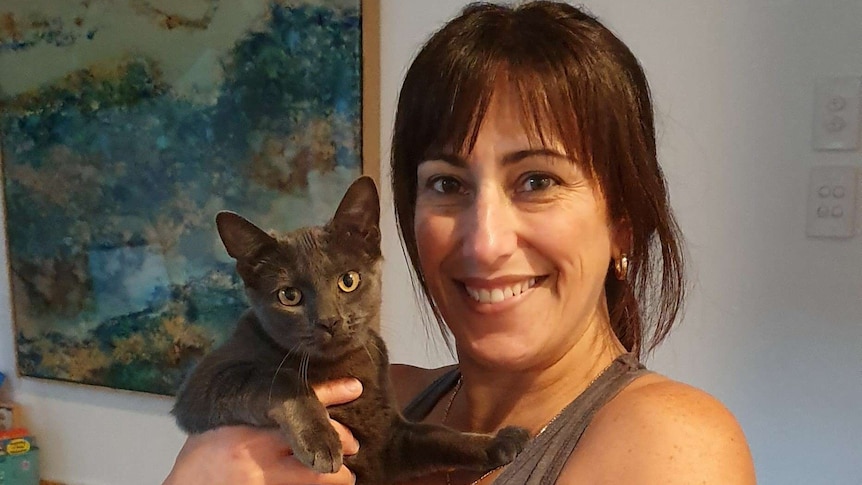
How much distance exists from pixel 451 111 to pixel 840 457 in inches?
A: 42.3

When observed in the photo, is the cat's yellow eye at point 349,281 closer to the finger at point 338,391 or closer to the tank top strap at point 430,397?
the finger at point 338,391

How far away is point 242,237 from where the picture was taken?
2.95 feet

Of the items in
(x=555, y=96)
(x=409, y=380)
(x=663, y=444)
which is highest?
(x=555, y=96)

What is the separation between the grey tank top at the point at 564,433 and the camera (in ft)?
2.54

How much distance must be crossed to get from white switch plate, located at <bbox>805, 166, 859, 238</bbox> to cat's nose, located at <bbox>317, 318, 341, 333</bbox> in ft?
3.22

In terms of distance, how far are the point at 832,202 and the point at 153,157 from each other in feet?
5.48

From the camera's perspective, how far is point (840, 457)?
136cm

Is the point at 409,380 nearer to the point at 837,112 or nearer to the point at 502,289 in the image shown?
the point at 502,289

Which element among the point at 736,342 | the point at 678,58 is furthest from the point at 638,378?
the point at 678,58

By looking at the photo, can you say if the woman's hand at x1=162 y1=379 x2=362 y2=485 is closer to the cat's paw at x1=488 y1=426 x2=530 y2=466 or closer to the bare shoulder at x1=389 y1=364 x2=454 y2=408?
the cat's paw at x1=488 y1=426 x2=530 y2=466

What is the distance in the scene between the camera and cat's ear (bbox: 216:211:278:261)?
894mm

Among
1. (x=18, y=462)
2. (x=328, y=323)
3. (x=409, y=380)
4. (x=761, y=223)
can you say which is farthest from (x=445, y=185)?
(x=18, y=462)

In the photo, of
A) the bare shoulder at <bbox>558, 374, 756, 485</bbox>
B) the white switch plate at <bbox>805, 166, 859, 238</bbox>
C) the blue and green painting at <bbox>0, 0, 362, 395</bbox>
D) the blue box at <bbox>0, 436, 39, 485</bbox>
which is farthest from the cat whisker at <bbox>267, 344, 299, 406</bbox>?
the blue box at <bbox>0, 436, 39, 485</bbox>

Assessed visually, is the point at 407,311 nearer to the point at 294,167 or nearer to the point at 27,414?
the point at 294,167
